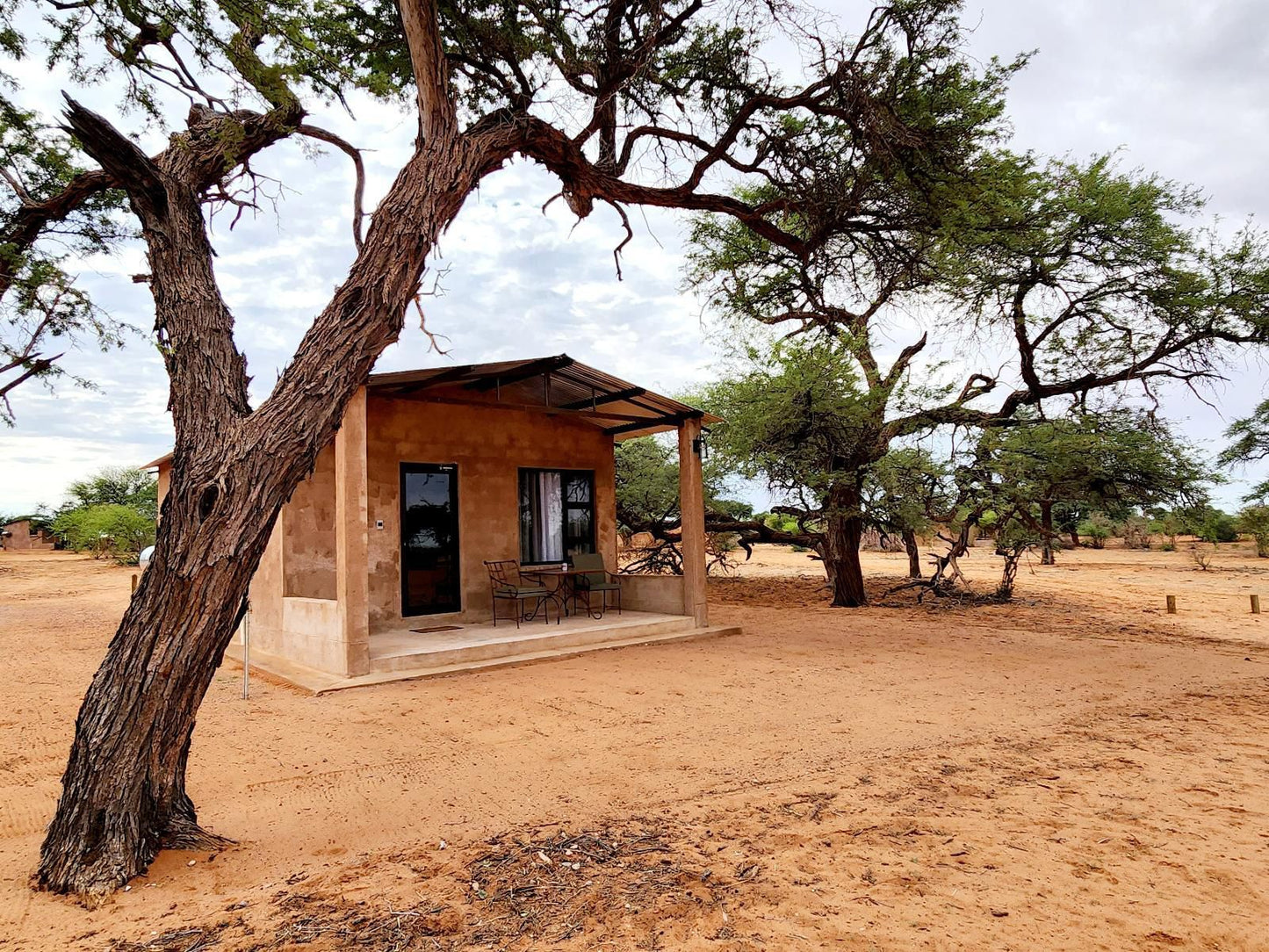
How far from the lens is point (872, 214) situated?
7625 mm

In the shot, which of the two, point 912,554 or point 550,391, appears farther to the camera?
point 912,554

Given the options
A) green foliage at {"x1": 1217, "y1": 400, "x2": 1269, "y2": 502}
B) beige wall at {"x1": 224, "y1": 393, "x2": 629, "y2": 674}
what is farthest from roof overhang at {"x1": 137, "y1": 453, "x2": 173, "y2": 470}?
green foliage at {"x1": 1217, "y1": 400, "x2": 1269, "y2": 502}

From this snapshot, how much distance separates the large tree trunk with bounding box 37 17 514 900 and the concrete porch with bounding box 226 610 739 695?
11.4 ft

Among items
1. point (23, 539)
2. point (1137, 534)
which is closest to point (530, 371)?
point (1137, 534)

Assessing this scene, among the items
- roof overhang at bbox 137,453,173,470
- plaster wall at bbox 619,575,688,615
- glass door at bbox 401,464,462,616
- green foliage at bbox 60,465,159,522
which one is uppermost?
green foliage at bbox 60,465,159,522

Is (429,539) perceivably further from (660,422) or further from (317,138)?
(317,138)

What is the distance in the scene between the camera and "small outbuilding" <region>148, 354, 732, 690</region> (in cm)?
729

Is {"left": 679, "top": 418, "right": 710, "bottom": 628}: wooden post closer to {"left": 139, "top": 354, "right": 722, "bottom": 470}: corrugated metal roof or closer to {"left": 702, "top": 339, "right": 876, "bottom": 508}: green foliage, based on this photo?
{"left": 139, "top": 354, "right": 722, "bottom": 470}: corrugated metal roof

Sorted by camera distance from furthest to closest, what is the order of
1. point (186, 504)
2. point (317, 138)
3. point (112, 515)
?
point (112, 515)
point (317, 138)
point (186, 504)

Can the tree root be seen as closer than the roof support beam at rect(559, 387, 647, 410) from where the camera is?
Yes

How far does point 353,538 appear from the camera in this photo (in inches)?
265

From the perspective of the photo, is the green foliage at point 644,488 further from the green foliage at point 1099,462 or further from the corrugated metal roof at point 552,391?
the green foliage at point 1099,462

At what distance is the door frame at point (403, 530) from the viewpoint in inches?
355

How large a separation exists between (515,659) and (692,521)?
3246mm
